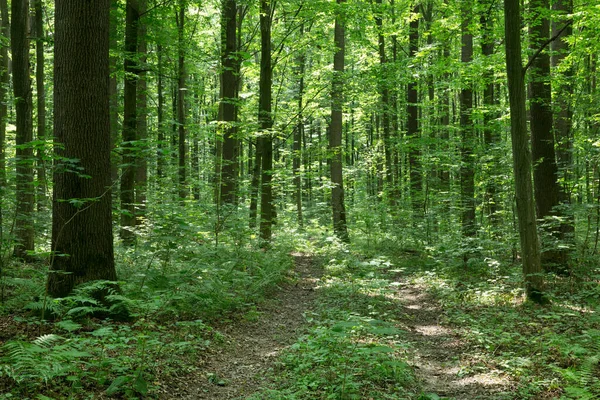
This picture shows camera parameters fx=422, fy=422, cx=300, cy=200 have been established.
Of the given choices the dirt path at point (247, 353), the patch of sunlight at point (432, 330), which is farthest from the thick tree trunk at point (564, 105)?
the dirt path at point (247, 353)

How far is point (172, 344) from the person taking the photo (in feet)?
17.2

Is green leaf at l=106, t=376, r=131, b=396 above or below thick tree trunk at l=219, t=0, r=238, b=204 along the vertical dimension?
below

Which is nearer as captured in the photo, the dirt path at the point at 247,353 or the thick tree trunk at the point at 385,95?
the dirt path at the point at 247,353

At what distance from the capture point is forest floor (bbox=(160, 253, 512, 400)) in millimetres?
4695

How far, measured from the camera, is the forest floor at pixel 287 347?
470 cm

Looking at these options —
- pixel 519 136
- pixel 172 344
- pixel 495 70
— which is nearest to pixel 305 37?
pixel 495 70

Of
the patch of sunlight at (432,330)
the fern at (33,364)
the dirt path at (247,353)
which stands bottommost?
the patch of sunlight at (432,330)

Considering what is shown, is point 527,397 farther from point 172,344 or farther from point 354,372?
point 172,344

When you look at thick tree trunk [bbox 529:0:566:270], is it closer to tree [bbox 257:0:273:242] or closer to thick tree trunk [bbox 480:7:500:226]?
thick tree trunk [bbox 480:7:500:226]

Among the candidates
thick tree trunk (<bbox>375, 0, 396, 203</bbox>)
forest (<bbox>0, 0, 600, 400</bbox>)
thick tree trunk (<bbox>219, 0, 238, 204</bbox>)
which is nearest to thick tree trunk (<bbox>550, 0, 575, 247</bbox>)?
forest (<bbox>0, 0, 600, 400</bbox>)

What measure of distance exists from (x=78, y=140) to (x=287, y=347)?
401 centimetres

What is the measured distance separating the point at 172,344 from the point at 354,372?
2247 millimetres

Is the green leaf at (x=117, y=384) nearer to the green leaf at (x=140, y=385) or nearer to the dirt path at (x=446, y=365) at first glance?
the green leaf at (x=140, y=385)

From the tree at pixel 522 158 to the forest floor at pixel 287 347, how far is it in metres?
1.88
